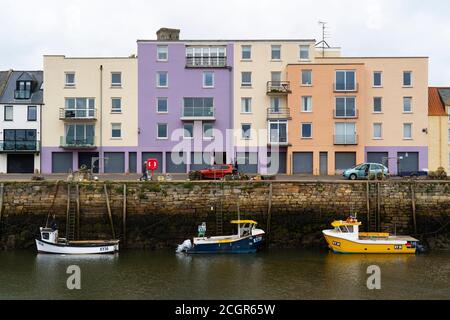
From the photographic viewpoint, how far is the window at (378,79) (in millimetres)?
49281

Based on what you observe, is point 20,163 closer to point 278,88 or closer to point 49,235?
point 49,235

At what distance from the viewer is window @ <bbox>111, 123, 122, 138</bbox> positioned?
49594 mm

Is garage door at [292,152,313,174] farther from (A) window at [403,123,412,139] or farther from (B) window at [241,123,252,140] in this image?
(A) window at [403,123,412,139]

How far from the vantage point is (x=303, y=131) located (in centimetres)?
4903

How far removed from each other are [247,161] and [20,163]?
18572mm

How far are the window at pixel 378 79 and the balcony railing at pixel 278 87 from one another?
23.0 ft

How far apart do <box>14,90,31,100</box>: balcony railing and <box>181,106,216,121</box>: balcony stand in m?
13.0

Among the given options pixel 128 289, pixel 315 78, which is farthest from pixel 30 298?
pixel 315 78

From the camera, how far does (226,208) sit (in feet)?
105

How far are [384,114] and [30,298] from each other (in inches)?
1384

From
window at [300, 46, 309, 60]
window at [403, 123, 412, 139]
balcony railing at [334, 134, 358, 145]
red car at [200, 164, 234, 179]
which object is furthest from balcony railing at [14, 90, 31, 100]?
window at [403, 123, 412, 139]

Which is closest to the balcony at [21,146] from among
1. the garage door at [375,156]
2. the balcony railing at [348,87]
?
the balcony railing at [348,87]

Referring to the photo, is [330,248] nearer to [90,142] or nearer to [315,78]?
[315,78]

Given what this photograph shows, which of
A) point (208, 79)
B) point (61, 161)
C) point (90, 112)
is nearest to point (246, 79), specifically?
point (208, 79)
